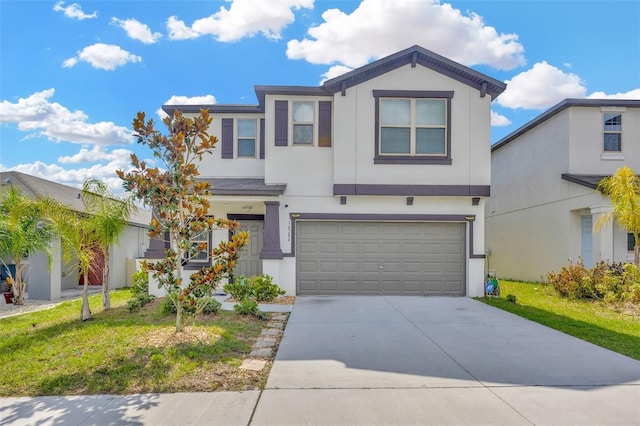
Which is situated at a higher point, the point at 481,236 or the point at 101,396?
the point at 481,236

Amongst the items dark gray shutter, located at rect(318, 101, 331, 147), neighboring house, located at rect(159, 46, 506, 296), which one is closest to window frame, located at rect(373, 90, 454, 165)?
neighboring house, located at rect(159, 46, 506, 296)

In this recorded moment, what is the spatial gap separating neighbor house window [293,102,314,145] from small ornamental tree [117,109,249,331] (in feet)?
19.2

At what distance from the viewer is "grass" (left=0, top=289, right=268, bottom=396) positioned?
4848 mm

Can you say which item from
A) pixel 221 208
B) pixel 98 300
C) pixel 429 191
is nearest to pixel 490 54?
pixel 429 191

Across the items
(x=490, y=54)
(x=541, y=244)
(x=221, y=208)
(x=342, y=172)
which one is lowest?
(x=541, y=244)

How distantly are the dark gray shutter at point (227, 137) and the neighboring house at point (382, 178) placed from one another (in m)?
1.71

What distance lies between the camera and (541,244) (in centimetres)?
1584

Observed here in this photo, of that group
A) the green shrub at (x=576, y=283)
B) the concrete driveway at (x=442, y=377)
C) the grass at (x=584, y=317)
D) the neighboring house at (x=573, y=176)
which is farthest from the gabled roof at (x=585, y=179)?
the concrete driveway at (x=442, y=377)

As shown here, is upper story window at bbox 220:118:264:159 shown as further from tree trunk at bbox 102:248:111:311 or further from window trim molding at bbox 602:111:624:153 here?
window trim molding at bbox 602:111:624:153

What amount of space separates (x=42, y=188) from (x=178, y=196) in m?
10.7

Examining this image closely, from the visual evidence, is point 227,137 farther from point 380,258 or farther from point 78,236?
point 380,258

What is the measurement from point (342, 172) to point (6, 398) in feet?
29.4

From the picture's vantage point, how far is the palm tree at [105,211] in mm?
8352

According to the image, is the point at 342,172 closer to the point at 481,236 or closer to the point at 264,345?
the point at 481,236
